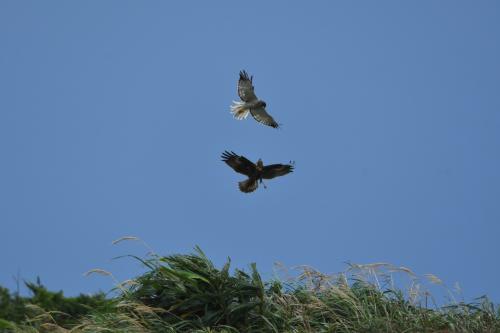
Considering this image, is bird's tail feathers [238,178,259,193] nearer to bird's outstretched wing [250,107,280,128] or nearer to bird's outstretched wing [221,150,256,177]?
bird's outstretched wing [221,150,256,177]

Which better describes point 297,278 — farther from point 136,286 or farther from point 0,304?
point 0,304

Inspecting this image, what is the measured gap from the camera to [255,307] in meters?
9.91

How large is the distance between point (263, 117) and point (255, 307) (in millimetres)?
3526

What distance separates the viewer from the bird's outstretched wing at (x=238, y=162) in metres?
10.6

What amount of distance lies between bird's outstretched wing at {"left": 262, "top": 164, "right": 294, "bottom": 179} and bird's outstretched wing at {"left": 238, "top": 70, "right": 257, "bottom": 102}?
2.00m

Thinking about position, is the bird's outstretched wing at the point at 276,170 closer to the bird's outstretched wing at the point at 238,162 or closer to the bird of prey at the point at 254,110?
the bird's outstretched wing at the point at 238,162

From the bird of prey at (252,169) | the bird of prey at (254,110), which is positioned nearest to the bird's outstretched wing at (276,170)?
the bird of prey at (252,169)

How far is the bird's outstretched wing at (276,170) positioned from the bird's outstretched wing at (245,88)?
6.56ft

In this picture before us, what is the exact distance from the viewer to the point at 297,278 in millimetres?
10672

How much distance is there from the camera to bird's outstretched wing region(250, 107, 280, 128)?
12367mm

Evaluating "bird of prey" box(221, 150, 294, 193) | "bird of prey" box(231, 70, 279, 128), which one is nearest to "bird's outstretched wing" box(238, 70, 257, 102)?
"bird of prey" box(231, 70, 279, 128)

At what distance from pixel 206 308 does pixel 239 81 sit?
432cm

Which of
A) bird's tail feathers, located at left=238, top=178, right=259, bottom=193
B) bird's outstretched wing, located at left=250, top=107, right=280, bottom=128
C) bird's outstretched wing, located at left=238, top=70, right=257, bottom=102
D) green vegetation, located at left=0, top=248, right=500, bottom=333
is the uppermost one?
bird's outstretched wing, located at left=238, top=70, right=257, bottom=102

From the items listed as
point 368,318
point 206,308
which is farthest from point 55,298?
point 368,318
